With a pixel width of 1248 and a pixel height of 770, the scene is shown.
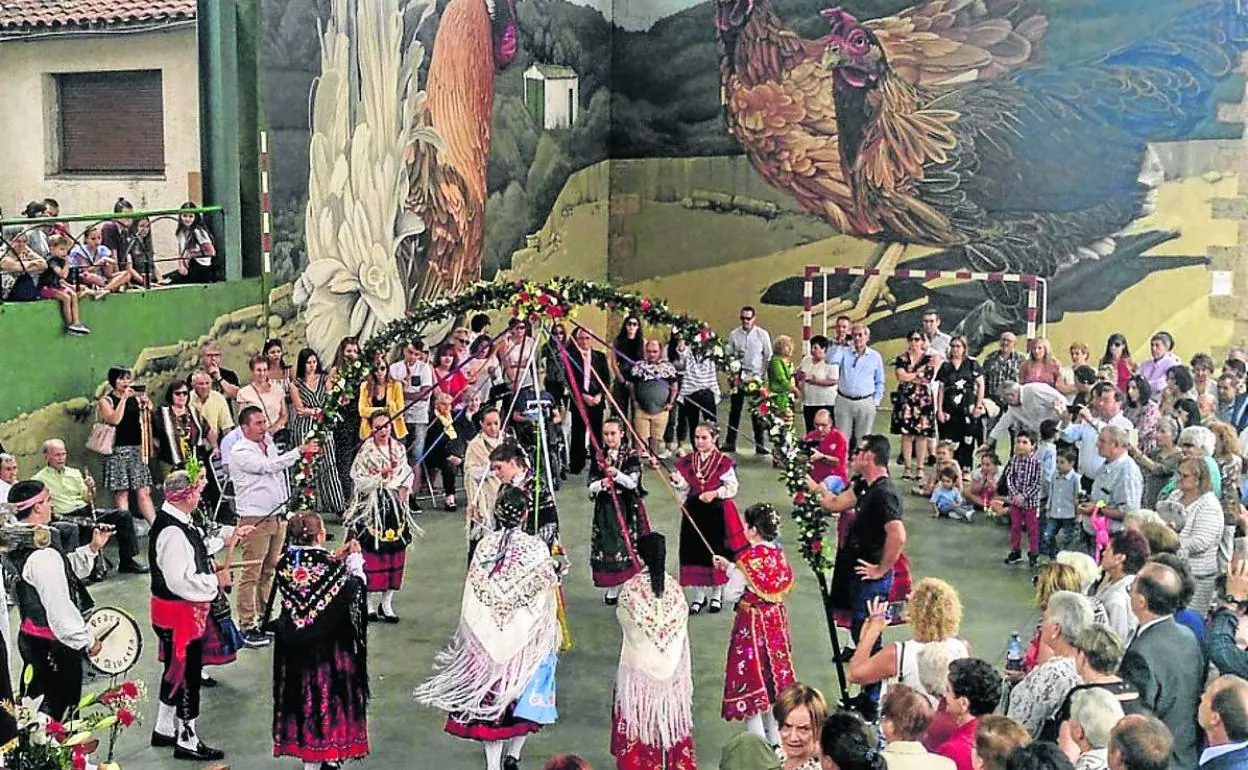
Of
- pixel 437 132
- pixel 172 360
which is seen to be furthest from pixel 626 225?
pixel 172 360

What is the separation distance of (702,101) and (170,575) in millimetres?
14126

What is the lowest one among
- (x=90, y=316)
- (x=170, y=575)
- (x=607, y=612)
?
(x=607, y=612)

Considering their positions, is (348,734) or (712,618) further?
(712,618)

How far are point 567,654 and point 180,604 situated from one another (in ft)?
10.3

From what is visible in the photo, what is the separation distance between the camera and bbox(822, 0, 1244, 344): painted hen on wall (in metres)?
18.7

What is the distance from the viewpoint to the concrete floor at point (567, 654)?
898 cm

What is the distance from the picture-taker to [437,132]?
17078 mm

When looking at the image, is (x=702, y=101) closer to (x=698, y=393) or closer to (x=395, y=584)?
(x=698, y=393)

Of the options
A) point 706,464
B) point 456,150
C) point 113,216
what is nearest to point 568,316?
point 706,464

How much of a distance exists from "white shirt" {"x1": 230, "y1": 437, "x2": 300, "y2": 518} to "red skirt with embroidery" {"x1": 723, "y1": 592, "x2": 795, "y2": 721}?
351 cm

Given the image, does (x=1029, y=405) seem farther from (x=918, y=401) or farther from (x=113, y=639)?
(x=113, y=639)

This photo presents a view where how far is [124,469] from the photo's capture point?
12445 millimetres

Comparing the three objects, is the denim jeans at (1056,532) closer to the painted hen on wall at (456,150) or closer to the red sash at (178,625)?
the red sash at (178,625)

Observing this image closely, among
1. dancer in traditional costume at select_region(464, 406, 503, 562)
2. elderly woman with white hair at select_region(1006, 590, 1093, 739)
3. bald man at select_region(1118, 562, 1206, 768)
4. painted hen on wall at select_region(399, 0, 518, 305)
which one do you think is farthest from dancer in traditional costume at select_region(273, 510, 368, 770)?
painted hen on wall at select_region(399, 0, 518, 305)
